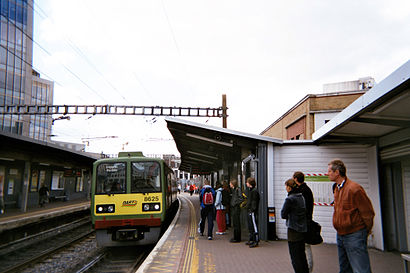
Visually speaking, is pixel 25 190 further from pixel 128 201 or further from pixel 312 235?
pixel 312 235

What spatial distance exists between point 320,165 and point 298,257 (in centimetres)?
431

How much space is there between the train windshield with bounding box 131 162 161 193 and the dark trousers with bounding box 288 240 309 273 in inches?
192

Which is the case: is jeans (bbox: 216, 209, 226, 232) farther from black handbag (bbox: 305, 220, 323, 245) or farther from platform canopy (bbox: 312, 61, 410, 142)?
black handbag (bbox: 305, 220, 323, 245)

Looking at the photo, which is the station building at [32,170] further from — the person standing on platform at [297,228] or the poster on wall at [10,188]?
the person standing on platform at [297,228]

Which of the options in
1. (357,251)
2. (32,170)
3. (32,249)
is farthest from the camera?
(32,170)

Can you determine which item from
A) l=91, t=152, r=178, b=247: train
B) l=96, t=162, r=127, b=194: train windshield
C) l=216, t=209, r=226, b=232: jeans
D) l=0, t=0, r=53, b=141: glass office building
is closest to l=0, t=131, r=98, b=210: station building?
l=96, t=162, r=127, b=194: train windshield

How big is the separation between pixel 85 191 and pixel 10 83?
650 inches

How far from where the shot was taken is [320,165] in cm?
849

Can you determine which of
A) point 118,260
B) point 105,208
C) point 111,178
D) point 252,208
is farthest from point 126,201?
point 252,208

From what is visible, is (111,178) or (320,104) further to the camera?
(320,104)

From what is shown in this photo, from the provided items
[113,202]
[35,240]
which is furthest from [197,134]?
[35,240]

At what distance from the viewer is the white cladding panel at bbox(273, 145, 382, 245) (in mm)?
8156

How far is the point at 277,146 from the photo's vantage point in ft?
29.0

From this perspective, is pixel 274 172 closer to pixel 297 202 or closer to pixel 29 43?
pixel 297 202
